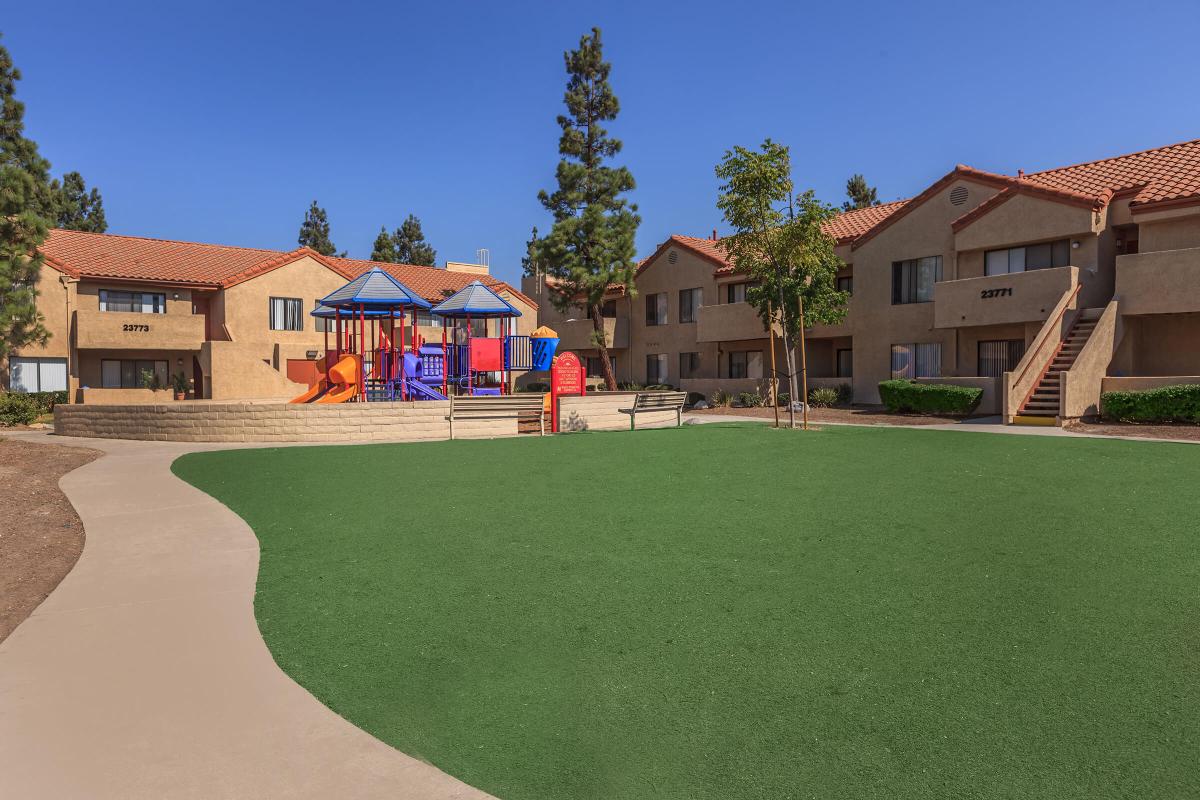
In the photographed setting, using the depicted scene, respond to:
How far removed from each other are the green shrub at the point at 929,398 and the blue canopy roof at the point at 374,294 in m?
16.6

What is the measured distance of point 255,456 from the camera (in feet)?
52.3

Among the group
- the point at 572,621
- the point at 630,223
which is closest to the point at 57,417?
the point at 572,621

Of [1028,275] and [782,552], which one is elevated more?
[1028,275]

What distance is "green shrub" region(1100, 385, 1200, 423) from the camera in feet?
67.3

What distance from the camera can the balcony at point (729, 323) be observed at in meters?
36.1

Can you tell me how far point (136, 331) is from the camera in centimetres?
3703

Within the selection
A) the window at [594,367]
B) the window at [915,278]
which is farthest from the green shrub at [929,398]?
the window at [594,367]

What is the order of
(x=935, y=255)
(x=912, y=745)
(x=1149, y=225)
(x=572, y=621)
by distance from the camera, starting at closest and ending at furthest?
1. (x=912, y=745)
2. (x=572, y=621)
3. (x=1149, y=225)
4. (x=935, y=255)

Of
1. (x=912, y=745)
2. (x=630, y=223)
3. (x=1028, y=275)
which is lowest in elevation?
(x=912, y=745)

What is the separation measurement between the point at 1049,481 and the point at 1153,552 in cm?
439

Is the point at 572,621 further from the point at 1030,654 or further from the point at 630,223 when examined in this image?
the point at 630,223

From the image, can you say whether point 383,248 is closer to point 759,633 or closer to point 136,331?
point 136,331

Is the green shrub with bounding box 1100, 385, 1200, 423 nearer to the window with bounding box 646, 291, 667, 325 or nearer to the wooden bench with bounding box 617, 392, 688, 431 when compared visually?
the wooden bench with bounding box 617, 392, 688, 431

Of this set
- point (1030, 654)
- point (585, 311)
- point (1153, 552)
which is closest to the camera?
point (1030, 654)
